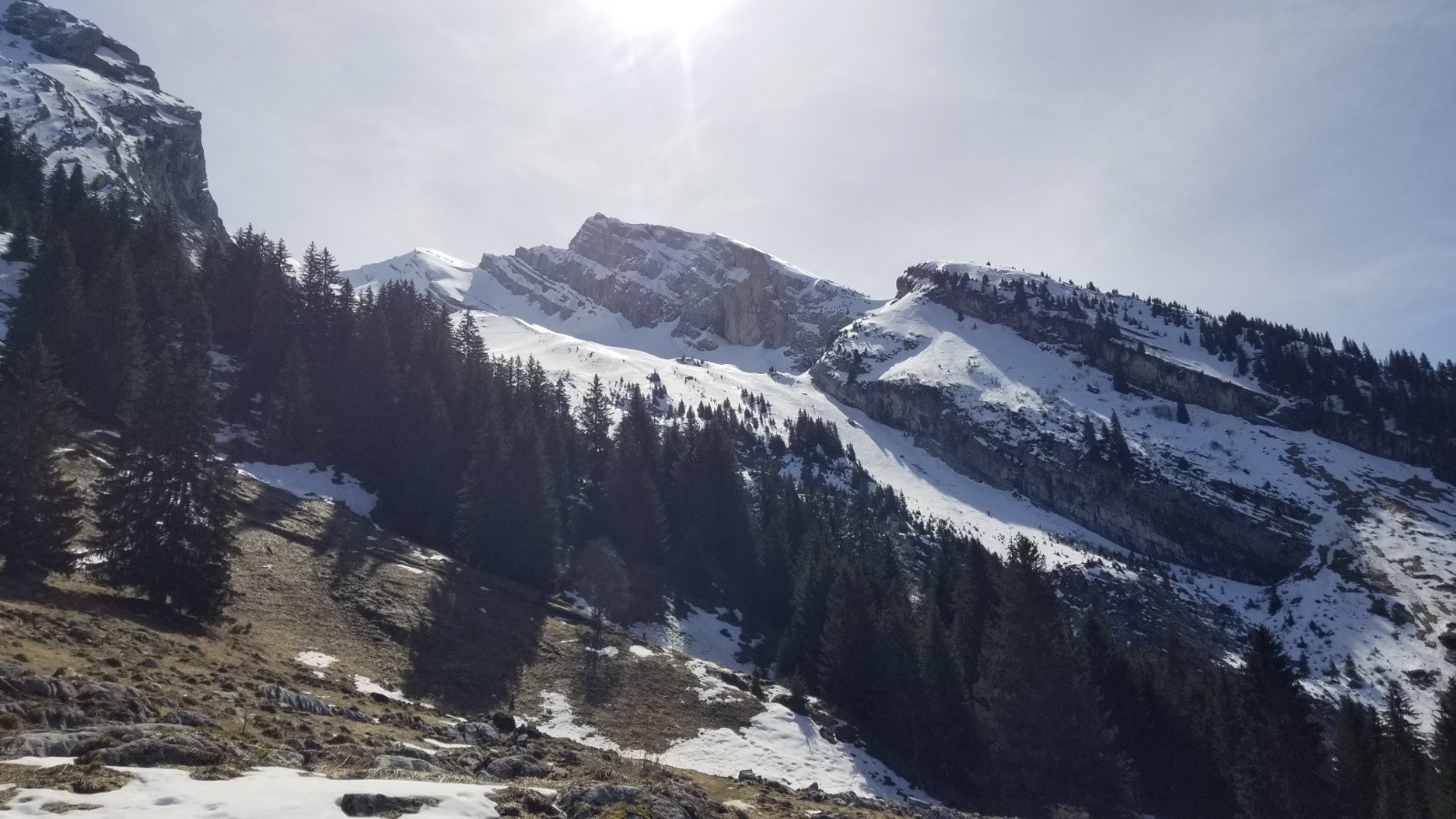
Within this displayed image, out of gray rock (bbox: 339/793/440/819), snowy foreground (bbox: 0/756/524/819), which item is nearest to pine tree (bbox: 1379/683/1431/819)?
snowy foreground (bbox: 0/756/524/819)

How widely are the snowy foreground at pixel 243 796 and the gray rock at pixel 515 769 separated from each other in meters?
2.99

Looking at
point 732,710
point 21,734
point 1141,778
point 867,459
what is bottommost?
point 1141,778

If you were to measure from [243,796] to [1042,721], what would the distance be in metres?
33.0

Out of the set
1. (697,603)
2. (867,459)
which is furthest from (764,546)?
(867,459)

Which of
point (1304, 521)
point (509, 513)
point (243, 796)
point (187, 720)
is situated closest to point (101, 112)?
point (509, 513)

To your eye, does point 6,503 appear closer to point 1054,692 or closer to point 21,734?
point 21,734

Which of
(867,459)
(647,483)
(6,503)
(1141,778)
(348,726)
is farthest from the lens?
(867,459)

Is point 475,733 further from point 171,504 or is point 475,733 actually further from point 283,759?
point 171,504

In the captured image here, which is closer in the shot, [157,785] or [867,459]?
[157,785]

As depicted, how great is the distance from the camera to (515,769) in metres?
15.7

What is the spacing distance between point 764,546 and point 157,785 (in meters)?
56.3

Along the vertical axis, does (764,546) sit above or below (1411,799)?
above

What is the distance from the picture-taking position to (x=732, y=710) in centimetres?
3559

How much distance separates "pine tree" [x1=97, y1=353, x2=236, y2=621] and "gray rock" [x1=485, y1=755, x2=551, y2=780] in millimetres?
17905
